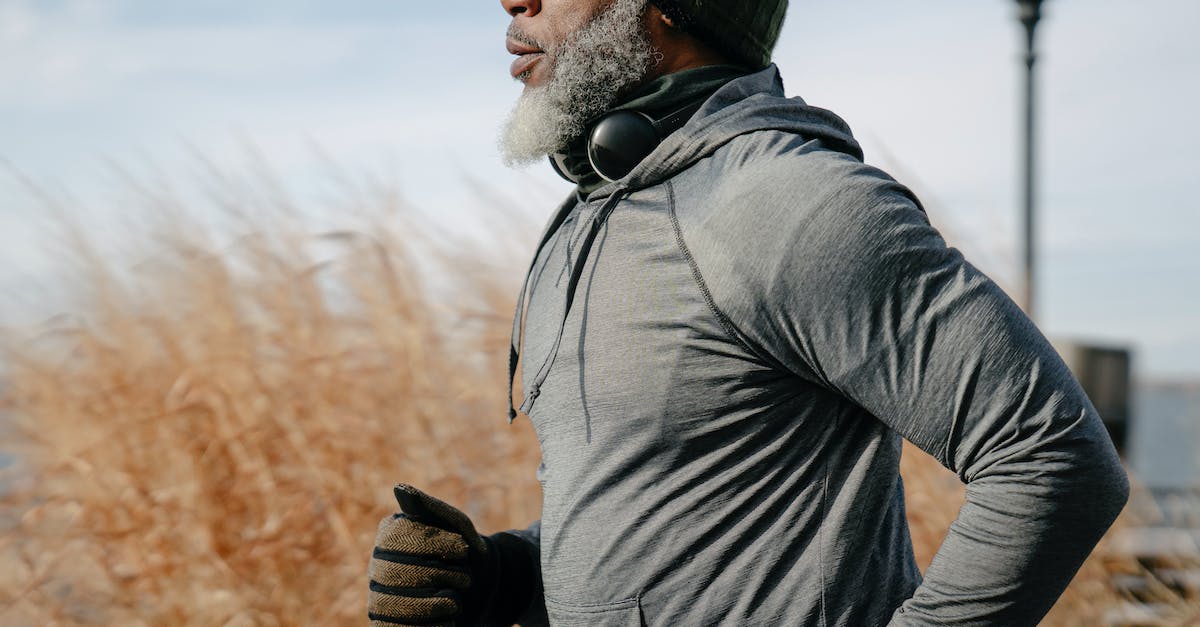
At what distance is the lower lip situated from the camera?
1.69 meters

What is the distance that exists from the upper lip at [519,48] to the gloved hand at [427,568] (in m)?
0.68

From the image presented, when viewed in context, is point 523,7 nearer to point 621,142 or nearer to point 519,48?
point 519,48

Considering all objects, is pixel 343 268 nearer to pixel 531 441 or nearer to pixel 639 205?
pixel 531 441

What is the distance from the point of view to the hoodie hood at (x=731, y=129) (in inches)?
55.4

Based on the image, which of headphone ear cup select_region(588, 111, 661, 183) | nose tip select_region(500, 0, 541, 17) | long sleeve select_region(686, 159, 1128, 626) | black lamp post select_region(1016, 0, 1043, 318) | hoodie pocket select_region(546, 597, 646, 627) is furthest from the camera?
black lamp post select_region(1016, 0, 1043, 318)

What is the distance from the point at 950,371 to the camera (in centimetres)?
119

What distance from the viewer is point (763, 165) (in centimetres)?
130

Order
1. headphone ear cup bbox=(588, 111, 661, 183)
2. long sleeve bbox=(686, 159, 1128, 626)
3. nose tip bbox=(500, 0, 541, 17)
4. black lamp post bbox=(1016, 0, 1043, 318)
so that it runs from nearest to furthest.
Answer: long sleeve bbox=(686, 159, 1128, 626) → headphone ear cup bbox=(588, 111, 661, 183) → nose tip bbox=(500, 0, 541, 17) → black lamp post bbox=(1016, 0, 1043, 318)

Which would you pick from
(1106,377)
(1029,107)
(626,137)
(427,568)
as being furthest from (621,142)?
(1106,377)

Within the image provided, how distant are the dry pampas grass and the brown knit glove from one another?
152 cm

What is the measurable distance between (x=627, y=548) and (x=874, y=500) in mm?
313

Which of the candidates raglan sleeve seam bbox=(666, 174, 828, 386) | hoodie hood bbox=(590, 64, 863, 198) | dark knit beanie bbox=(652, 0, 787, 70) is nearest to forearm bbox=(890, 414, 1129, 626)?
raglan sleeve seam bbox=(666, 174, 828, 386)

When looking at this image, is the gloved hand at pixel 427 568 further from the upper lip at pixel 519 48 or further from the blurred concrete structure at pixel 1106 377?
the blurred concrete structure at pixel 1106 377

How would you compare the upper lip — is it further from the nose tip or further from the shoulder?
the shoulder
